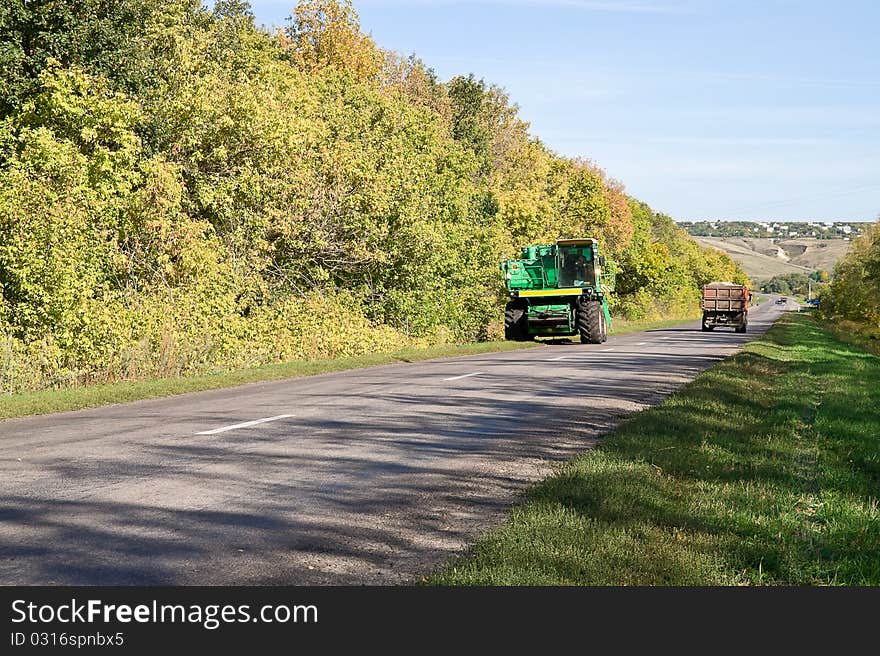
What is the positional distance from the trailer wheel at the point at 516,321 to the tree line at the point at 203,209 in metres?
3.24

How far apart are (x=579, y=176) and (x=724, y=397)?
60.0 m

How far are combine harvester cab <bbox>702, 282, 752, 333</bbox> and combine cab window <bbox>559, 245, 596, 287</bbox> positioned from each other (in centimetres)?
2089

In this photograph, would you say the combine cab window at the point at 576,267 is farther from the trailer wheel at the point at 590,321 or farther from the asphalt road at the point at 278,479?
the asphalt road at the point at 278,479

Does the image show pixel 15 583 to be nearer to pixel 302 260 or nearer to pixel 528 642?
pixel 528 642

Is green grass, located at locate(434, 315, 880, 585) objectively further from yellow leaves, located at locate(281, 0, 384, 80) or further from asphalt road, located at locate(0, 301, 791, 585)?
yellow leaves, located at locate(281, 0, 384, 80)

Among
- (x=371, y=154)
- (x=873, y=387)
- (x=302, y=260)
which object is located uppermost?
(x=371, y=154)

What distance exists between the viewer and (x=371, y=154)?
37.5 metres

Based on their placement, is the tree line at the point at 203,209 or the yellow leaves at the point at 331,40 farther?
the yellow leaves at the point at 331,40

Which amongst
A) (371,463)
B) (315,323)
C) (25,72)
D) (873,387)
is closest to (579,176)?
(315,323)

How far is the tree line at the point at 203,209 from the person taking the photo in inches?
840

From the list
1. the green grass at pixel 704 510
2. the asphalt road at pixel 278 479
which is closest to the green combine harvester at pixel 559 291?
the asphalt road at pixel 278 479

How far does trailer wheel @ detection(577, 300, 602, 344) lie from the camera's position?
3694 centimetres

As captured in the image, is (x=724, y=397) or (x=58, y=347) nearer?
(x=724, y=397)

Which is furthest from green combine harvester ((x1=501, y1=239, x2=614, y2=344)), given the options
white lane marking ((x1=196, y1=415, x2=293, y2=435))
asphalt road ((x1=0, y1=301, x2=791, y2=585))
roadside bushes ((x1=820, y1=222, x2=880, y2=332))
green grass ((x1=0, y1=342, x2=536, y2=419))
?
roadside bushes ((x1=820, y1=222, x2=880, y2=332))
